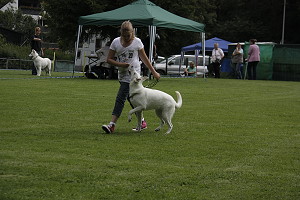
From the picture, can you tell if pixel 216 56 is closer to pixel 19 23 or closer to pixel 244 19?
pixel 244 19

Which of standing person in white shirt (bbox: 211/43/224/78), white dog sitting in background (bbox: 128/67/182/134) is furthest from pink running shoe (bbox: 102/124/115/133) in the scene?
standing person in white shirt (bbox: 211/43/224/78)

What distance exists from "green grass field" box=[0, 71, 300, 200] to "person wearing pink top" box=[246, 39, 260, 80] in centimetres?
1998

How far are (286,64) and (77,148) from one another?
30223 mm

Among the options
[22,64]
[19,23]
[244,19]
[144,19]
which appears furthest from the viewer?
[19,23]

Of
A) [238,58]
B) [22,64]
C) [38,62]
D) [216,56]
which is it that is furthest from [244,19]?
[38,62]

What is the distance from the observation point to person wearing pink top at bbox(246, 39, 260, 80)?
3278cm

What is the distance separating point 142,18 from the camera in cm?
2575

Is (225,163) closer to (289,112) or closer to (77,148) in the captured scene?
(77,148)

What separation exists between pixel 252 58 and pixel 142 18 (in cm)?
944

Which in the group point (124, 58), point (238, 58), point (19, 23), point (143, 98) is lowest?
point (143, 98)

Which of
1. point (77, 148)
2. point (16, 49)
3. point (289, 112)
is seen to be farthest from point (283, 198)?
point (16, 49)

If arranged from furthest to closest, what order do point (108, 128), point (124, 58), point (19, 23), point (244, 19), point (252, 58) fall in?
point (19, 23), point (244, 19), point (252, 58), point (124, 58), point (108, 128)

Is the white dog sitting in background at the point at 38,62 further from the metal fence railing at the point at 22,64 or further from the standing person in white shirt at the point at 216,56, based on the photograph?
the metal fence railing at the point at 22,64

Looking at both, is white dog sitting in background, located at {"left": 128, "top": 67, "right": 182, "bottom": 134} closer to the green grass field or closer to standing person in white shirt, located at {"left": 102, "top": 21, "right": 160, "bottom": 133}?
standing person in white shirt, located at {"left": 102, "top": 21, "right": 160, "bottom": 133}
